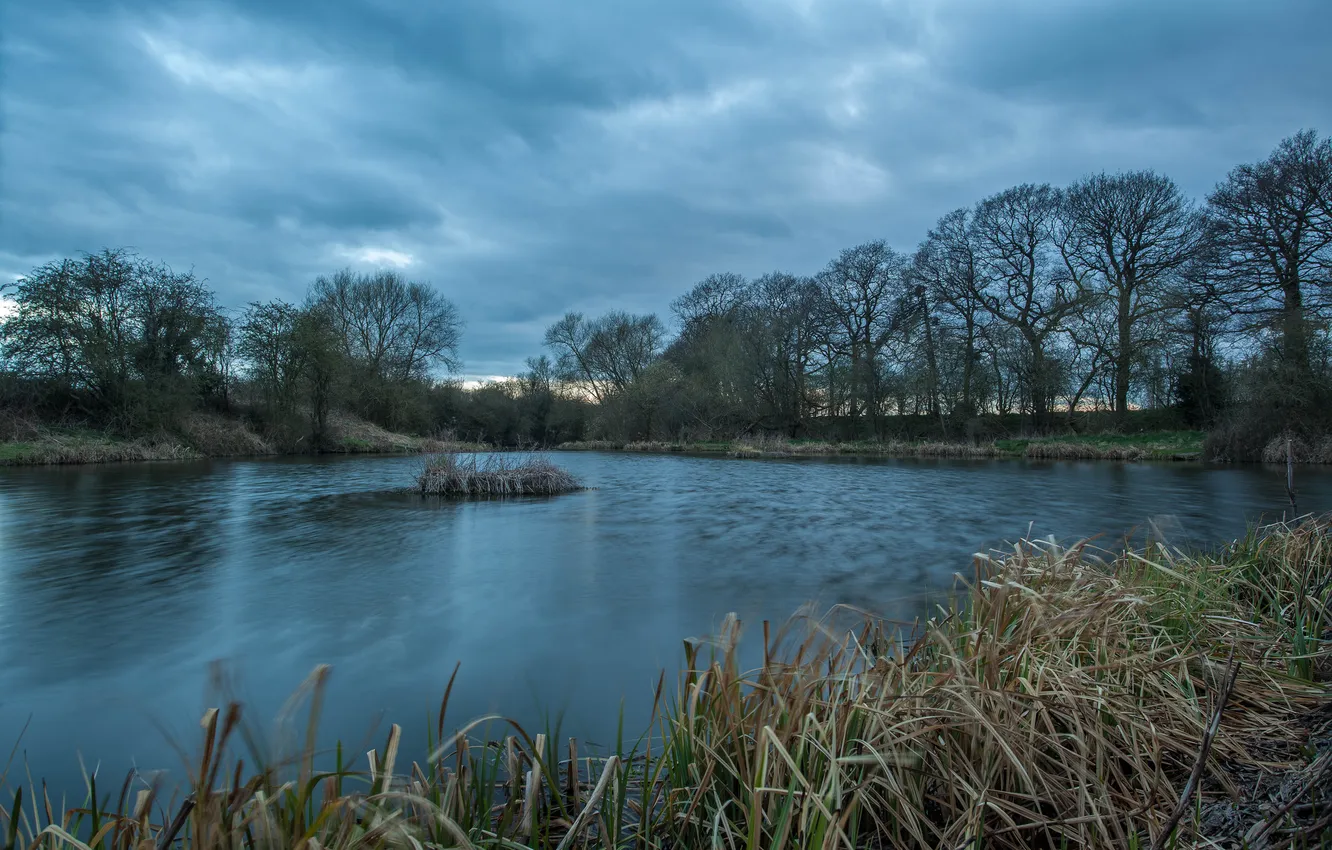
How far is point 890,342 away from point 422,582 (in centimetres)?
3136

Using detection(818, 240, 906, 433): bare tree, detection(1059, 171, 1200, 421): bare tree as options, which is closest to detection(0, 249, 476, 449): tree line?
detection(818, 240, 906, 433): bare tree

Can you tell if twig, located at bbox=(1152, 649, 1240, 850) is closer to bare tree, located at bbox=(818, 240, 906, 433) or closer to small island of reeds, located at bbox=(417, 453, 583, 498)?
small island of reeds, located at bbox=(417, 453, 583, 498)

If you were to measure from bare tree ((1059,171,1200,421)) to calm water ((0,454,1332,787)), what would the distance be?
1383 cm

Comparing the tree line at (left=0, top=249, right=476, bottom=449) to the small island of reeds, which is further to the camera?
the tree line at (left=0, top=249, right=476, bottom=449)

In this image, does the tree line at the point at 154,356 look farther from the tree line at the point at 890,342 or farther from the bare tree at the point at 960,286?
the bare tree at the point at 960,286

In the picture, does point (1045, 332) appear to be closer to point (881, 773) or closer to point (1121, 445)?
point (1121, 445)

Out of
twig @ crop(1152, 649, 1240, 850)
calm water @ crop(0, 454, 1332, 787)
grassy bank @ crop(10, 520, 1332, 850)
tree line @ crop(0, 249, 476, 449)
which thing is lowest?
calm water @ crop(0, 454, 1332, 787)

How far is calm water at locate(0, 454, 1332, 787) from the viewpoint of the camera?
3.83 m

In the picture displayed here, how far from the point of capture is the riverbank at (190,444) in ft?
67.3

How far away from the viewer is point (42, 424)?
22.0 meters

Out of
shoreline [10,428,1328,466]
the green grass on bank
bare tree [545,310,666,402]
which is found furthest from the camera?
bare tree [545,310,666,402]

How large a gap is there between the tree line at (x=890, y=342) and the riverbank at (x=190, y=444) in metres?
0.85

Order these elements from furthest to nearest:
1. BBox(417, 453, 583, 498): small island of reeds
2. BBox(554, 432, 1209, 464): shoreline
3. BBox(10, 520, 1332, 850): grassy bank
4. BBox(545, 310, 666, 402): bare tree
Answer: BBox(545, 310, 666, 402): bare tree → BBox(554, 432, 1209, 464): shoreline → BBox(417, 453, 583, 498): small island of reeds → BBox(10, 520, 1332, 850): grassy bank

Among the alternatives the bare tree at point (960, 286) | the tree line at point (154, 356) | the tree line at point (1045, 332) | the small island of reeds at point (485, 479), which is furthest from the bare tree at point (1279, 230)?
the tree line at point (154, 356)
